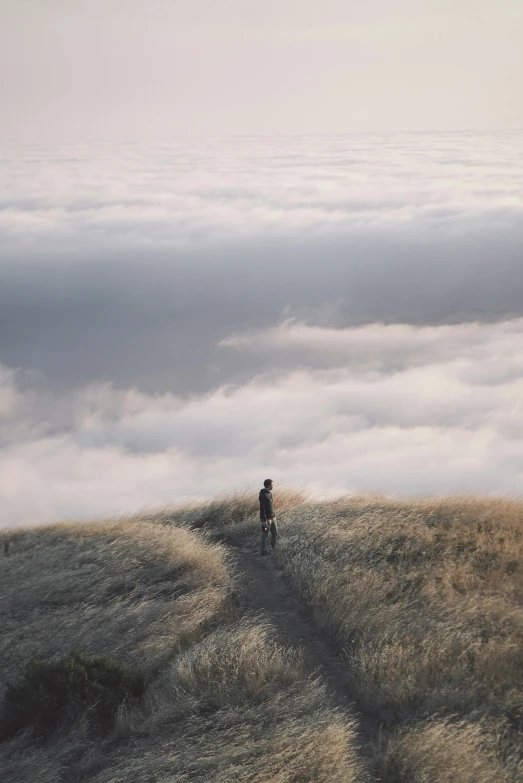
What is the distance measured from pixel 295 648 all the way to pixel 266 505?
225 inches

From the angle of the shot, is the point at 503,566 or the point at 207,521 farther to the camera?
the point at 207,521

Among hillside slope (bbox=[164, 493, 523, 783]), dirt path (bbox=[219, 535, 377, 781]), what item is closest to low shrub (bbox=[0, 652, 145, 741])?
dirt path (bbox=[219, 535, 377, 781])

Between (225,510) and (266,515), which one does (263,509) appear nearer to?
(266,515)

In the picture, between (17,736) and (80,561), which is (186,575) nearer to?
(80,561)

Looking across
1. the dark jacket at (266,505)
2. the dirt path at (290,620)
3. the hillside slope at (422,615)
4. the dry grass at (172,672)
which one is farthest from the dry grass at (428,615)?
the dry grass at (172,672)

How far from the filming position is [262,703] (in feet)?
40.9

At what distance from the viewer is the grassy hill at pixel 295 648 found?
11.2 meters

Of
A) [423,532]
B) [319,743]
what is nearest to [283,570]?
[423,532]

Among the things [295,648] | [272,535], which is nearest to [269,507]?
[272,535]

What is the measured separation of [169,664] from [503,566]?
27.5ft

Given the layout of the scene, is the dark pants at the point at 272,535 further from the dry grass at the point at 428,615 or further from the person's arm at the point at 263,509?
the dry grass at the point at 428,615

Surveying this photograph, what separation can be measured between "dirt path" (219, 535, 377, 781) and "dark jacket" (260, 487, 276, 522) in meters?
1.08

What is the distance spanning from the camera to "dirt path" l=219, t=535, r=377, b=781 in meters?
12.5

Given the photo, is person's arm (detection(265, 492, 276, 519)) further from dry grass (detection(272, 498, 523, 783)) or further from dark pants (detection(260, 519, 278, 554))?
dry grass (detection(272, 498, 523, 783))
